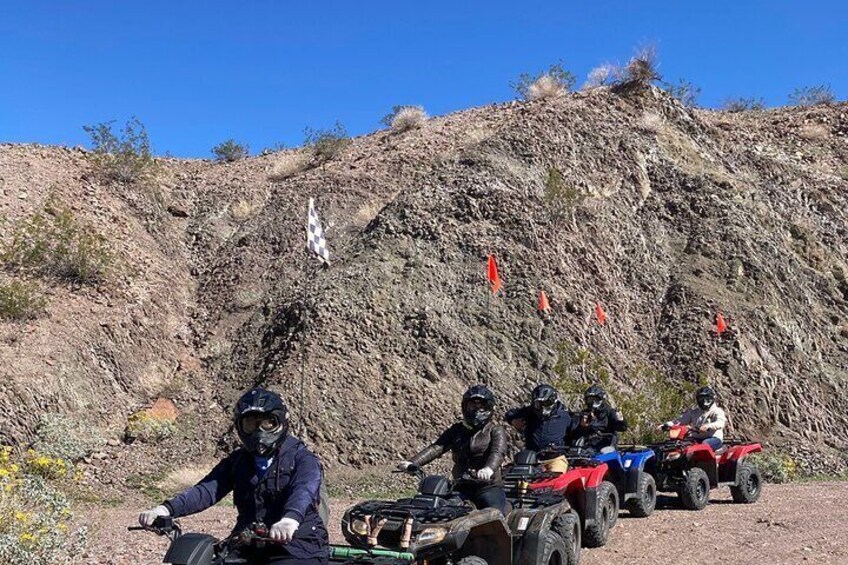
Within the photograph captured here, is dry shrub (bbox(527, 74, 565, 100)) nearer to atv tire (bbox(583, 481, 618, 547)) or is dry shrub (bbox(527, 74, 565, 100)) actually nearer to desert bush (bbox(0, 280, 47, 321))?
desert bush (bbox(0, 280, 47, 321))

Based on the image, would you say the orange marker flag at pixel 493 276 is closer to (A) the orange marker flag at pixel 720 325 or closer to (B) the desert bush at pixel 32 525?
(A) the orange marker flag at pixel 720 325

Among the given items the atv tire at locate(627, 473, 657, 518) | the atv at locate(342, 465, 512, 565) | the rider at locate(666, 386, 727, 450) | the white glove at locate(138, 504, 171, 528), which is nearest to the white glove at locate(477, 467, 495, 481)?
the atv at locate(342, 465, 512, 565)

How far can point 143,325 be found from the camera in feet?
61.2

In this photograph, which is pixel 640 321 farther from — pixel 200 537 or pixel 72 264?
pixel 200 537

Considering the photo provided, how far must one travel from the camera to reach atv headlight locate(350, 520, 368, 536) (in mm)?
5688

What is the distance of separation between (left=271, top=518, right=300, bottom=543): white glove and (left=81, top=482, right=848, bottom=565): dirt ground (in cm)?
470

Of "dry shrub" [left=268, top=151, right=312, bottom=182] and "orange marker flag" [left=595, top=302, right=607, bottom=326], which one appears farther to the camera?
"dry shrub" [left=268, top=151, right=312, bottom=182]

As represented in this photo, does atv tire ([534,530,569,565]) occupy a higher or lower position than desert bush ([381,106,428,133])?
lower

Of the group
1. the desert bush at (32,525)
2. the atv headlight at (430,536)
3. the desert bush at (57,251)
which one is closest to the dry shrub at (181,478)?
the desert bush at (57,251)

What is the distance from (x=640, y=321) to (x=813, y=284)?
5836mm

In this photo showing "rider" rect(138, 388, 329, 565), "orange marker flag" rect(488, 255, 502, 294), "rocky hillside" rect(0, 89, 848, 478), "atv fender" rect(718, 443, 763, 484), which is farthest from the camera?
"orange marker flag" rect(488, 255, 502, 294)

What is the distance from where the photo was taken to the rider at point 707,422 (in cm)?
1214

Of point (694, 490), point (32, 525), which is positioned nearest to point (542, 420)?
point (694, 490)

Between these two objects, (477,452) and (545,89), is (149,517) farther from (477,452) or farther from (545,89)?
(545,89)
